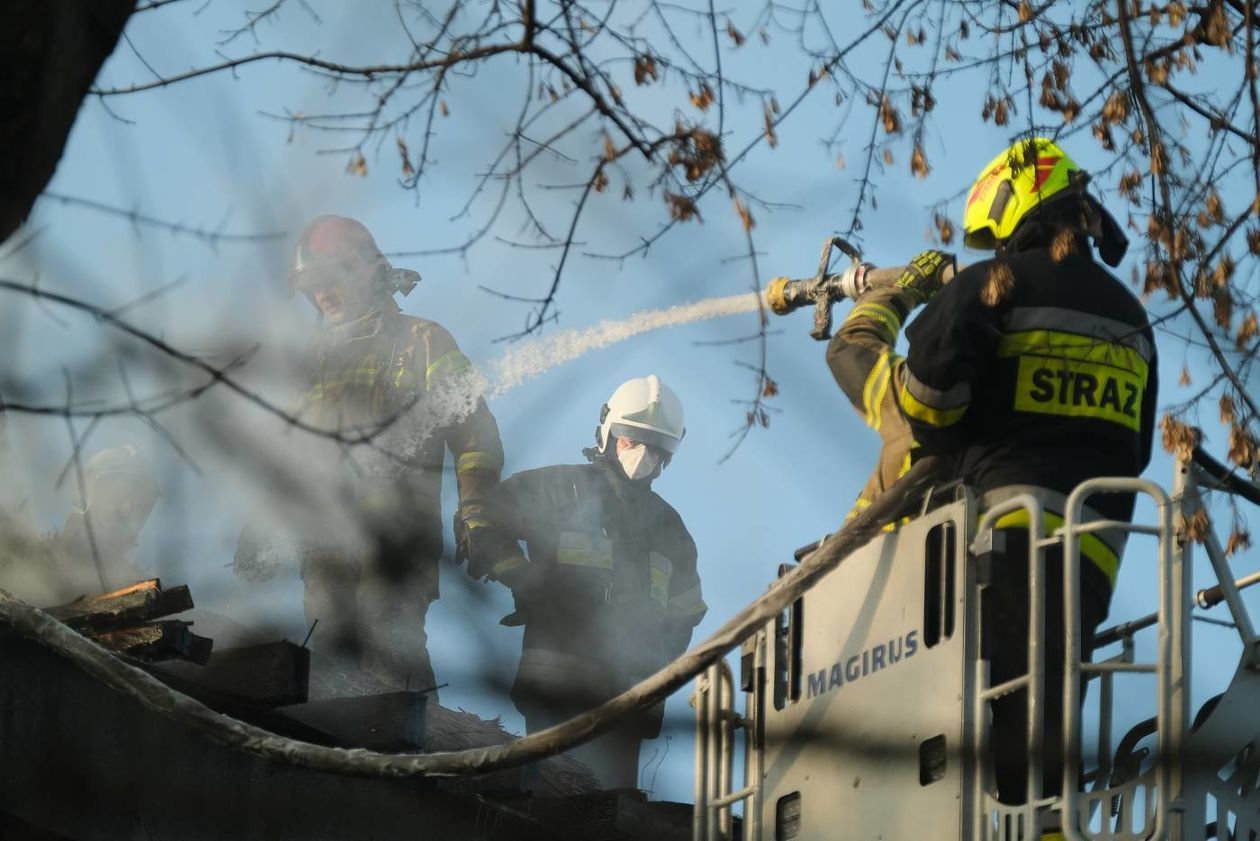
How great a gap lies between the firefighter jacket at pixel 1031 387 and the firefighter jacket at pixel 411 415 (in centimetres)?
354

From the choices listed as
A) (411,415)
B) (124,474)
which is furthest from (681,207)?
(124,474)

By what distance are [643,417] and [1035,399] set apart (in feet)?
15.6

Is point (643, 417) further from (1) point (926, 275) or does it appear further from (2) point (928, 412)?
(2) point (928, 412)

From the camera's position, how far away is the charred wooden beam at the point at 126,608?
6.09 metres

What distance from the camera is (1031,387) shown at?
557 centimetres

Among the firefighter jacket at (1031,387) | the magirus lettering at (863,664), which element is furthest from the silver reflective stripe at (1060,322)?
the magirus lettering at (863,664)

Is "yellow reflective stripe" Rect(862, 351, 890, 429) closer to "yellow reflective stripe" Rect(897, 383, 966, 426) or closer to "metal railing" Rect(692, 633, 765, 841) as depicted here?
"yellow reflective stripe" Rect(897, 383, 966, 426)

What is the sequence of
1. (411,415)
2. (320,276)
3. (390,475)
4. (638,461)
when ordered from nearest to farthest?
1. (411,415)
2. (390,475)
3. (320,276)
4. (638,461)

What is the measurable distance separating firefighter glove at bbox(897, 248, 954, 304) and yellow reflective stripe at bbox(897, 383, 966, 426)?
40.9 inches

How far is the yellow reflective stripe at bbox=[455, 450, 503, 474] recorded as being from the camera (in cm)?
892

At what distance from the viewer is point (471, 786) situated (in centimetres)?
654

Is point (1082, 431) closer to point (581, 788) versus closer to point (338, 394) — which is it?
point (581, 788)

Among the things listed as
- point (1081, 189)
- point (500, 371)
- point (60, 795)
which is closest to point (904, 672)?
point (1081, 189)

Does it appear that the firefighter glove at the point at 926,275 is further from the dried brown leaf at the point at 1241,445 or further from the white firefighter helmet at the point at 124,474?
the white firefighter helmet at the point at 124,474
